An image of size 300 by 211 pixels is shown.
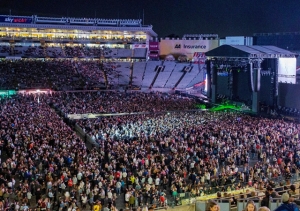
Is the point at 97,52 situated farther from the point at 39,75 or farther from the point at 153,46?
the point at 39,75

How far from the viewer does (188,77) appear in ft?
164

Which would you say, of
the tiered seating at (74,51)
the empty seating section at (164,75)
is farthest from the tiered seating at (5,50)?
the empty seating section at (164,75)

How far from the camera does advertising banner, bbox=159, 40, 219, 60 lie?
206 ft

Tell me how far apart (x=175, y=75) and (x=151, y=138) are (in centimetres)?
3165

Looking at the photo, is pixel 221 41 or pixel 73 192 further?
pixel 221 41

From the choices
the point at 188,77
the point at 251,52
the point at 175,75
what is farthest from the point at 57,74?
the point at 251,52

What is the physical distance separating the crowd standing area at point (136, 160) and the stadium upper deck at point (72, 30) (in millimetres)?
38142

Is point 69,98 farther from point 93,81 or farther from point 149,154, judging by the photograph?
point 149,154

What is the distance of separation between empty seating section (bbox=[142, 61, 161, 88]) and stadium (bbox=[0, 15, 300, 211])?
0.24 metres

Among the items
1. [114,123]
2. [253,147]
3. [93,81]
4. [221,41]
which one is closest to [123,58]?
[93,81]

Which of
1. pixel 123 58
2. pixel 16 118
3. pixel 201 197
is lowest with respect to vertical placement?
pixel 201 197

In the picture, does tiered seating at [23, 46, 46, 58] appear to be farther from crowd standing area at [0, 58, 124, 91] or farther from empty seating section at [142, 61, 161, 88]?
empty seating section at [142, 61, 161, 88]

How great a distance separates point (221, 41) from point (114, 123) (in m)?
45.3

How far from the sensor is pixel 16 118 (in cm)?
2091
